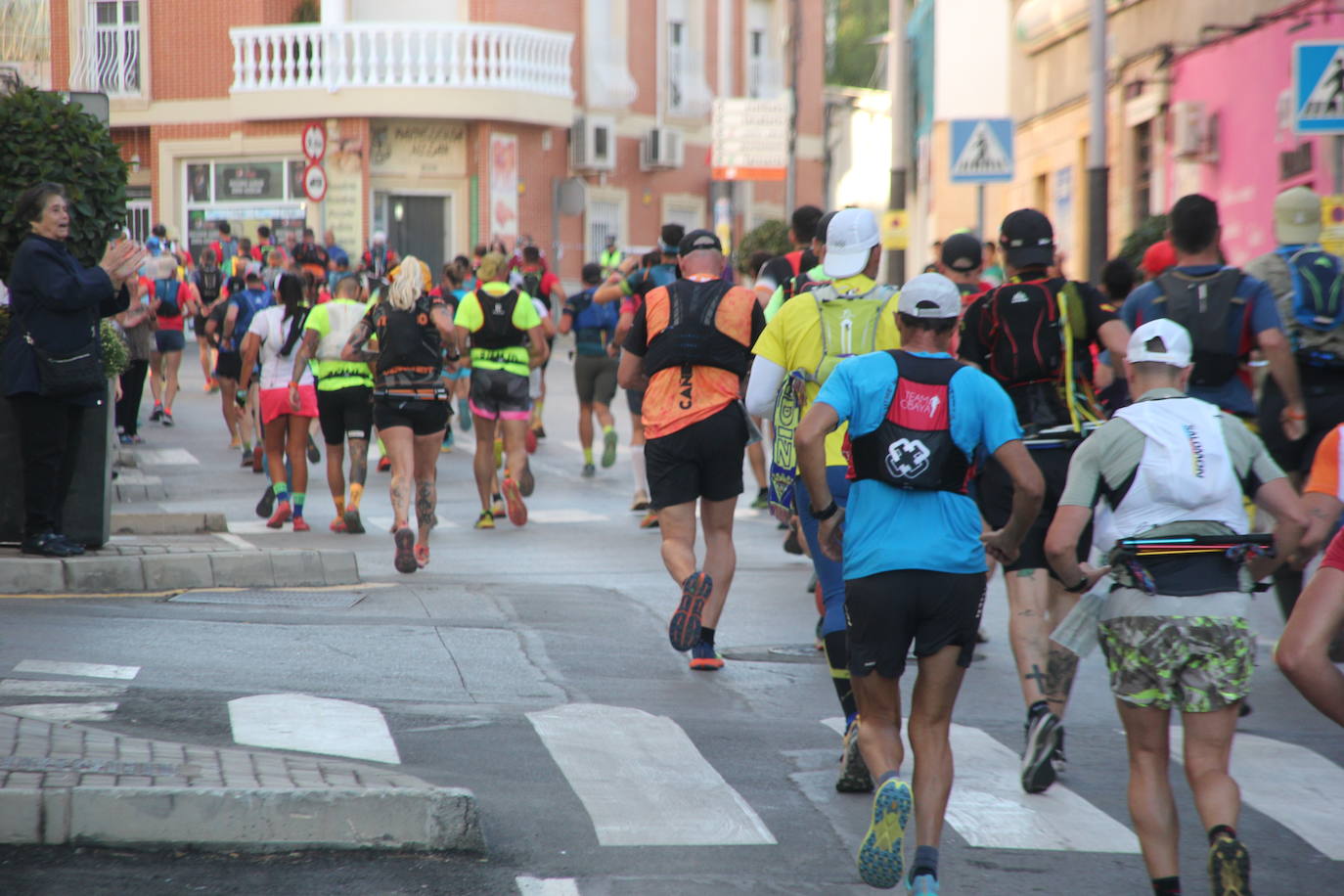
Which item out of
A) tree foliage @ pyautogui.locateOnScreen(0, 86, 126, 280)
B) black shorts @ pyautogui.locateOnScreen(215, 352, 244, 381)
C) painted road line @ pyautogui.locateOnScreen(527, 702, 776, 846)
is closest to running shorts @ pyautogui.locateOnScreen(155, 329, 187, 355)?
black shorts @ pyautogui.locateOnScreen(215, 352, 244, 381)

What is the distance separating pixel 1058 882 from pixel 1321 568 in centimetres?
117

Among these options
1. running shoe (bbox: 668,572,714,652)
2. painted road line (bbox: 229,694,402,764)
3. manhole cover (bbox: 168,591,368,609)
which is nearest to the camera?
painted road line (bbox: 229,694,402,764)

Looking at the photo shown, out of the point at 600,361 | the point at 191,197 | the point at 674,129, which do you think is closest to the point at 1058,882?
the point at 191,197

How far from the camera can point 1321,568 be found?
213 inches

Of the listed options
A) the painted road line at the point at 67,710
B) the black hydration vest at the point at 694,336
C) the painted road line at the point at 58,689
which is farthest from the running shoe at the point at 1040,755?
the painted road line at the point at 58,689

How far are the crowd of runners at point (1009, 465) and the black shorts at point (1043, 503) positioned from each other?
0.4 inches

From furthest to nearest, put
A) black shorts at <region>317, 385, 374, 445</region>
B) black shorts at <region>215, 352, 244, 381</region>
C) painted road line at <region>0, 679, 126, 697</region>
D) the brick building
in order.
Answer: black shorts at <region>215, 352, 244, 381</region>, black shorts at <region>317, 385, 374, 445</region>, the brick building, painted road line at <region>0, 679, 126, 697</region>

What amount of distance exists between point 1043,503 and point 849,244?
51.6 inches

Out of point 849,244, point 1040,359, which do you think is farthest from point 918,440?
point 849,244

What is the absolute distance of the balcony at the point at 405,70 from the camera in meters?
12.0

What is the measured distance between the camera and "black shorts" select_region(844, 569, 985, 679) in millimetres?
5359

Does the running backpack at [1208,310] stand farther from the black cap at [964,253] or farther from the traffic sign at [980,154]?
the traffic sign at [980,154]

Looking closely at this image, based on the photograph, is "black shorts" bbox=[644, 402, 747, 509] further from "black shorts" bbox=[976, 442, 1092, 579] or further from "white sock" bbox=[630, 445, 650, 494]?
"white sock" bbox=[630, 445, 650, 494]

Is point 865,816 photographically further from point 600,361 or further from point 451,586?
point 600,361
